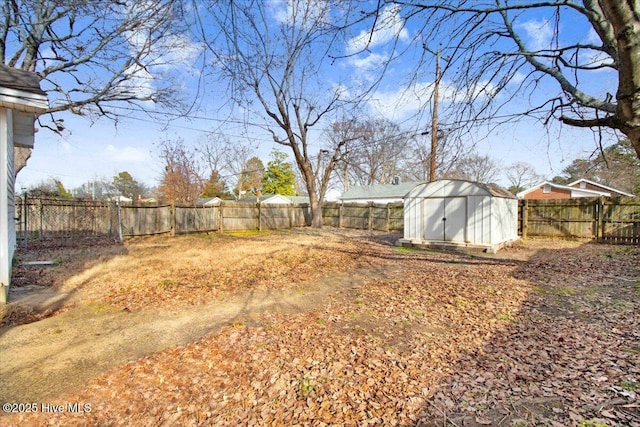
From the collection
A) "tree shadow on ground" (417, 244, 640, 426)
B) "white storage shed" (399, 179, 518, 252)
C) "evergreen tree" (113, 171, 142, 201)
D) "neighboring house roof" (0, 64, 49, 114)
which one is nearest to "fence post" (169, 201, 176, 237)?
"neighboring house roof" (0, 64, 49, 114)

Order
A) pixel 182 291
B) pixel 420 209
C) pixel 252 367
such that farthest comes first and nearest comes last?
pixel 420 209 < pixel 182 291 < pixel 252 367

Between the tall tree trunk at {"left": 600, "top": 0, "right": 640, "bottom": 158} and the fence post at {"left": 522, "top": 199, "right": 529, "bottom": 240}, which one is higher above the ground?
the tall tree trunk at {"left": 600, "top": 0, "right": 640, "bottom": 158}

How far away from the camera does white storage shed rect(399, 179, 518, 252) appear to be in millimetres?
9977

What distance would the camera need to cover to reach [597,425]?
204 centimetres

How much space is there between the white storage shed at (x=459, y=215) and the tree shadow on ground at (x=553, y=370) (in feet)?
16.3

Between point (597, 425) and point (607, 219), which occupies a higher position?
point (607, 219)

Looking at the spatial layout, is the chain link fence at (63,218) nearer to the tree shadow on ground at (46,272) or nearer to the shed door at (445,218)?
the tree shadow on ground at (46,272)

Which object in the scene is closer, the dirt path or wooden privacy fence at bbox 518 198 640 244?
the dirt path

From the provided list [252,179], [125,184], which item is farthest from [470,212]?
[125,184]

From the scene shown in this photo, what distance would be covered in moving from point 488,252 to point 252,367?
9089mm

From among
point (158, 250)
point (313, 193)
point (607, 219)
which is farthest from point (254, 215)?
point (607, 219)

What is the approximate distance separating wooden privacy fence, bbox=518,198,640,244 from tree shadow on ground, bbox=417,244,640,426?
8.56 meters

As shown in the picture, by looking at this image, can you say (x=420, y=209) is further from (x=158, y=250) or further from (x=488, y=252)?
(x=158, y=250)

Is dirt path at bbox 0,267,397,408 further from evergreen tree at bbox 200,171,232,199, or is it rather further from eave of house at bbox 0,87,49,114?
evergreen tree at bbox 200,171,232,199
